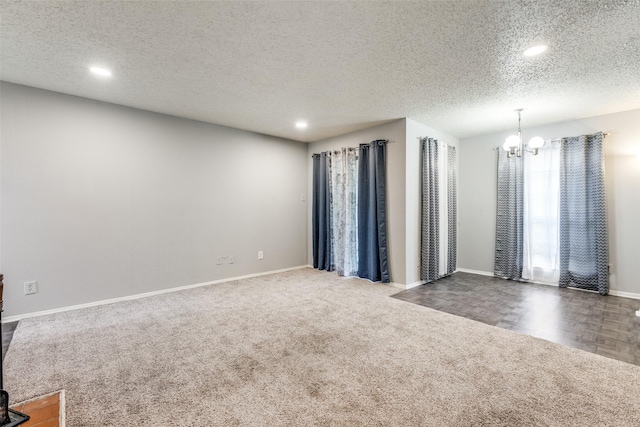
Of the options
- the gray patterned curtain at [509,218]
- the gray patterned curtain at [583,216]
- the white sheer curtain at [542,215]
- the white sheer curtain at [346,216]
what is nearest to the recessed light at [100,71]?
the white sheer curtain at [346,216]

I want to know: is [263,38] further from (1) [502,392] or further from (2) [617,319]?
(2) [617,319]

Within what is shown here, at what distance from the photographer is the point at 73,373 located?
7.18 ft

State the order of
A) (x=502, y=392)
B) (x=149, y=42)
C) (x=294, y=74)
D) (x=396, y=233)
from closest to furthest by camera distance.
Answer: (x=502, y=392) → (x=149, y=42) → (x=294, y=74) → (x=396, y=233)

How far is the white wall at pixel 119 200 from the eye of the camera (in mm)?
3225

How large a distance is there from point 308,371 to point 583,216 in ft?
15.1

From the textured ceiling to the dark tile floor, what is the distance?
256cm

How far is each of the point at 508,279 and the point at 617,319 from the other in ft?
5.81

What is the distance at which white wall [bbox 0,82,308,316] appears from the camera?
3.22 metres

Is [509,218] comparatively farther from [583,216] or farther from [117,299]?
[117,299]

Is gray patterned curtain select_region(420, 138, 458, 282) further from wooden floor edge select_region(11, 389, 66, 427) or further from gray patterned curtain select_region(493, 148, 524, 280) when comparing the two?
wooden floor edge select_region(11, 389, 66, 427)

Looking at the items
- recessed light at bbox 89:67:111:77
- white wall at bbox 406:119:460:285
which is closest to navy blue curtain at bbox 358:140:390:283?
white wall at bbox 406:119:460:285

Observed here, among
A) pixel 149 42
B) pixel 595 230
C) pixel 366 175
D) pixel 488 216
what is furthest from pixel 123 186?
pixel 595 230

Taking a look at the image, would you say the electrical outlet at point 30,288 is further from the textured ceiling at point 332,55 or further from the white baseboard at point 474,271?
the white baseboard at point 474,271

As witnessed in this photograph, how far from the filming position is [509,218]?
16.4 feet
